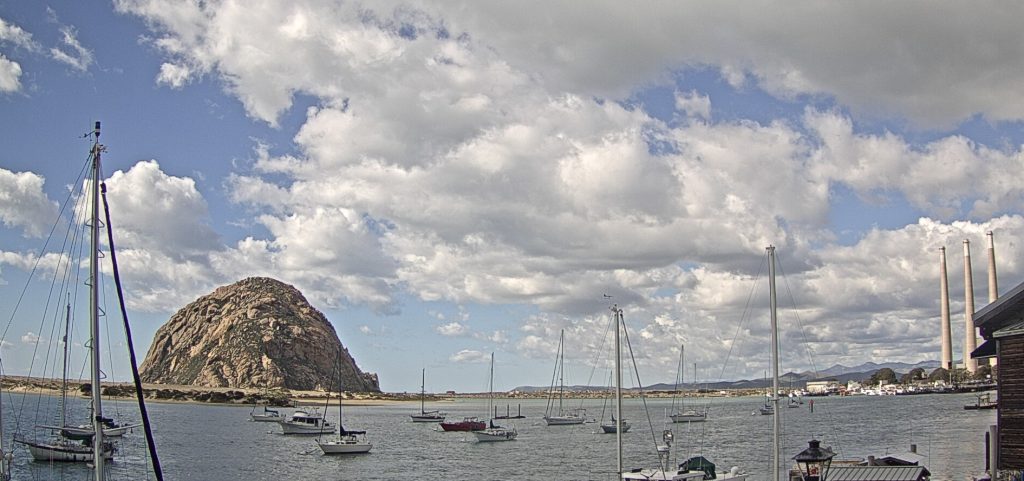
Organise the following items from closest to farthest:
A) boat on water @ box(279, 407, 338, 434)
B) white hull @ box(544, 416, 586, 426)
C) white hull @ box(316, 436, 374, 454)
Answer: white hull @ box(316, 436, 374, 454) < boat on water @ box(279, 407, 338, 434) < white hull @ box(544, 416, 586, 426)

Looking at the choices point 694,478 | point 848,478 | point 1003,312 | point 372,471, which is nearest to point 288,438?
point 372,471

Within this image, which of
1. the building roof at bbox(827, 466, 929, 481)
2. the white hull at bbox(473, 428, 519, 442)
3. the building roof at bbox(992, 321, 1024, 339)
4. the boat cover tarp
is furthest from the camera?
the white hull at bbox(473, 428, 519, 442)

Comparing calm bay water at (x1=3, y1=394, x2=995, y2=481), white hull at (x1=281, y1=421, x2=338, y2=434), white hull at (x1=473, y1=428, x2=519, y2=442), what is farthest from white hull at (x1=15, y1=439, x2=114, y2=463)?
white hull at (x1=281, y1=421, x2=338, y2=434)

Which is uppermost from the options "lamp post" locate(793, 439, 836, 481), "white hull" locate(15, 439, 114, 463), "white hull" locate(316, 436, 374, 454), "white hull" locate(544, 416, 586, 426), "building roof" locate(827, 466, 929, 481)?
"lamp post" locate(793, 439, 836, 481)

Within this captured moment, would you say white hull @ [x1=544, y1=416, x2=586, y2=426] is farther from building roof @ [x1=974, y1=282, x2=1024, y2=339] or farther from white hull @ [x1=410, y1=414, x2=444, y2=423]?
building roof @ [x1=974, y1=282, x2=1024, y2=339]

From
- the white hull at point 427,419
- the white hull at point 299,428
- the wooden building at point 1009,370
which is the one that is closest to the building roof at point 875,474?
the wooden building at point 1009,370

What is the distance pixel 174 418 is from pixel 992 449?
155 m

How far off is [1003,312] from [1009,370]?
84.7 inches

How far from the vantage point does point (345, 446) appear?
312 feet

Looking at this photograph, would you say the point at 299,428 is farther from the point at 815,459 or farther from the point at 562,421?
the point at 815,459

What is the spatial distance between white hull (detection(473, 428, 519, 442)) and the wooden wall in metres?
86.2

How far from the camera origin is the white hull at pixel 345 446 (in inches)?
3720

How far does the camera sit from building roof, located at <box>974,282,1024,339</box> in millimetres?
31859

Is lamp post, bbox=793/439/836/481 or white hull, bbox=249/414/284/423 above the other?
lamp post, bbox=793/439/836/481
